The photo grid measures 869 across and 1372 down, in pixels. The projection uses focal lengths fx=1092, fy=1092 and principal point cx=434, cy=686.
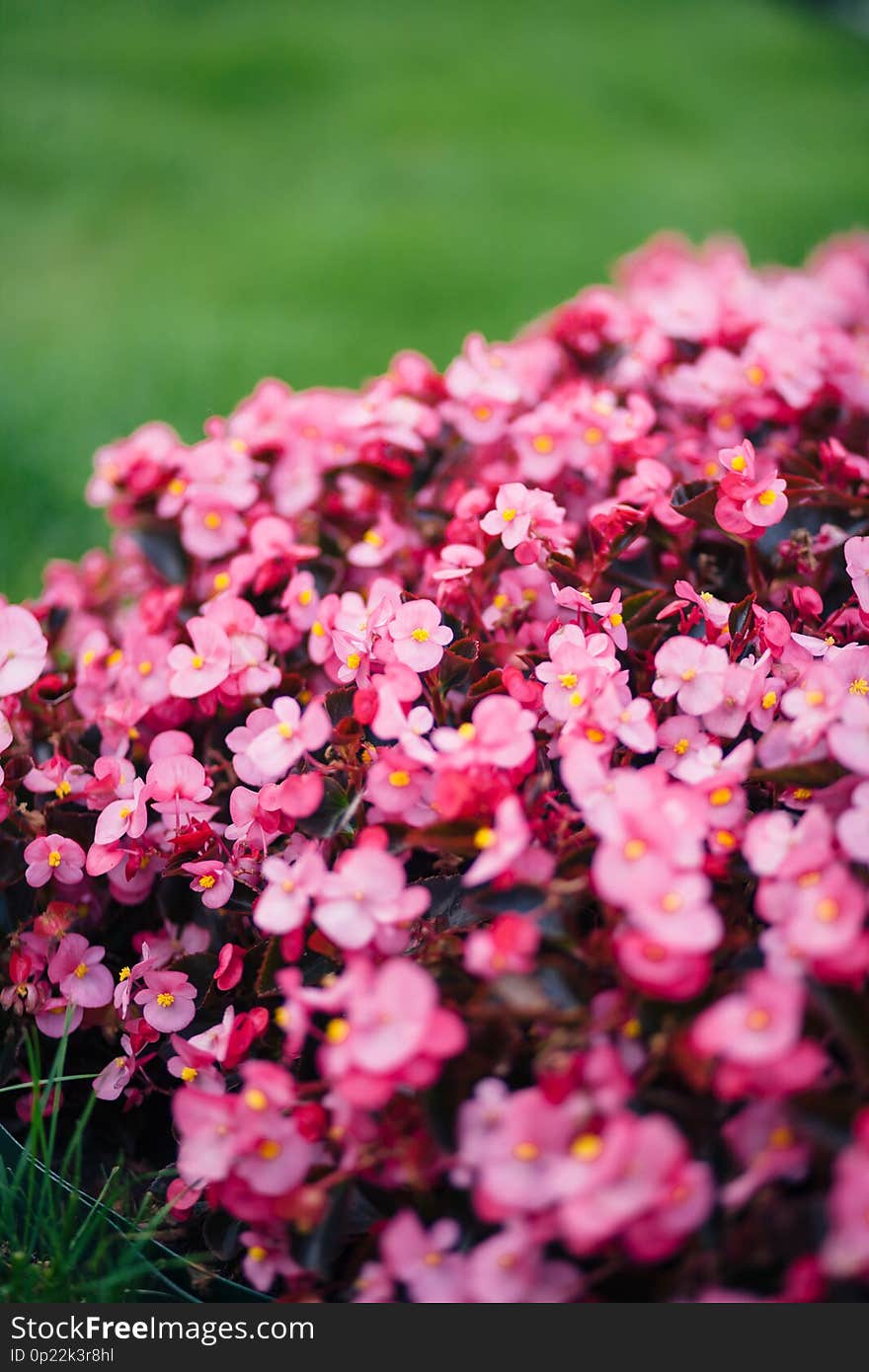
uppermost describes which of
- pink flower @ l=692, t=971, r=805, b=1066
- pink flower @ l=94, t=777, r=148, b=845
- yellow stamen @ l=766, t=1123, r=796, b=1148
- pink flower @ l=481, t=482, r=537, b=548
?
pink flower @ l=481, t=482, r=537, b=548

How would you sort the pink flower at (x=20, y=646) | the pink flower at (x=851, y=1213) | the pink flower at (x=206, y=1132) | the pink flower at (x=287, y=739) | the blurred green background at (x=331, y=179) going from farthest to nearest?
the blurred green background at (x=331, y=179)
the pink flower at (x=20, y=646)
the pink flower at (x=287, y=739)
the pink flower at (x=206, y=1132)
the pink flower at (x=851, y=1213)

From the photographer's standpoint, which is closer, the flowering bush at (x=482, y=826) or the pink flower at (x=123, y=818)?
the flowering bush at (x=482, y=826)

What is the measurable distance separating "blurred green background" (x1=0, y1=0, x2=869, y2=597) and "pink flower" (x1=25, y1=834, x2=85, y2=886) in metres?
1.12

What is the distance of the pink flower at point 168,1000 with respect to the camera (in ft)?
2.67

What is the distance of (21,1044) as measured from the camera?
0.90 metres

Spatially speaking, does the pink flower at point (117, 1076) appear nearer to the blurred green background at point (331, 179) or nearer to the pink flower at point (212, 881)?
the pink flower at point (212, 881)

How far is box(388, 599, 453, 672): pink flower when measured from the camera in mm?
811

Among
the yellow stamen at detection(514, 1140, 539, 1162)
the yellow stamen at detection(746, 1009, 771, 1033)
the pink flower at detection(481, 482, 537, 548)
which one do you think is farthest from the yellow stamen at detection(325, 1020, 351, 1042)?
the pink flower at detection(481, 482, 537, 548)

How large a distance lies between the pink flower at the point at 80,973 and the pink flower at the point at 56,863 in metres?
0.05

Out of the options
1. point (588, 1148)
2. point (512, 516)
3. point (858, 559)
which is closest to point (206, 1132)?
point (588, 1148)

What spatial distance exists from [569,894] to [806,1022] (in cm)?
15

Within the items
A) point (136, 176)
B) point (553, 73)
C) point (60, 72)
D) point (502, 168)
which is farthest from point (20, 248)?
point (553, 73)

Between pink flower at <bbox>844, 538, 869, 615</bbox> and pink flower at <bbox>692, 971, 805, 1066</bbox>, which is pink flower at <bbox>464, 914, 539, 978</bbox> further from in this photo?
pink flower at <bbox>844, 538, 869, 615</bbox>

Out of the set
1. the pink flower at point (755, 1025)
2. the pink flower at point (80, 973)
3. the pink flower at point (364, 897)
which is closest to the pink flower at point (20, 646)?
the pink flower at point (80, 973)
